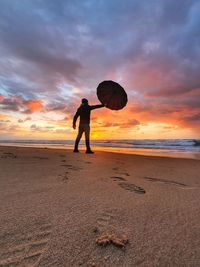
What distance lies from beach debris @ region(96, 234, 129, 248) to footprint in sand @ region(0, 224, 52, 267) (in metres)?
0.30

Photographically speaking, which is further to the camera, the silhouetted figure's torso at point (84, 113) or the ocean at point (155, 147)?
the ocean at point (155, 147)

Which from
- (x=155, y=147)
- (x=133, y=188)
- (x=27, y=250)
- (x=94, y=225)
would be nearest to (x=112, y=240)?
(x=94, y=225)

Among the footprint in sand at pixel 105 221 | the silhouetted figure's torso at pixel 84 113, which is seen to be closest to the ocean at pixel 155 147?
the silhouetted figure's torso at pixel 84 113

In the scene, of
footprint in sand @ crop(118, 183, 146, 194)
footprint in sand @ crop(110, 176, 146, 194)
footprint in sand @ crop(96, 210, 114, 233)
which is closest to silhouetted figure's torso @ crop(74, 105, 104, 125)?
footprint in sand @ crop(110, 176, 146, 194)

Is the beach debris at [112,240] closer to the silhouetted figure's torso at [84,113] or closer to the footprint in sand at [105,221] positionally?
the footprint in sand at [105,221]

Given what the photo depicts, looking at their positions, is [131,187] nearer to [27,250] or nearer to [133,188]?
[133,188]

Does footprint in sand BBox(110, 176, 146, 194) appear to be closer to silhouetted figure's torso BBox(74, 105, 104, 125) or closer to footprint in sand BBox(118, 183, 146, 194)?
footprint in sand BBox(118, 183, 146, 194)

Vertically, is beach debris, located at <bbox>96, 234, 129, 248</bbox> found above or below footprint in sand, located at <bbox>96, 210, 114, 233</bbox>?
below

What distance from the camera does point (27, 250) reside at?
998 millimetres

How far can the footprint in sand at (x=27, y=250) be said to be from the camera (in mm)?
908

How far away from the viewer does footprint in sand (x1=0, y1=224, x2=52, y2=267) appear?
0.91 m

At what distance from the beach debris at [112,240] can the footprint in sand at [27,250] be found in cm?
→ 30

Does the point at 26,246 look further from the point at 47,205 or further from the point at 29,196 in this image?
the point at 29,196

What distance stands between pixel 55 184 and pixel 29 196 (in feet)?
1.55
